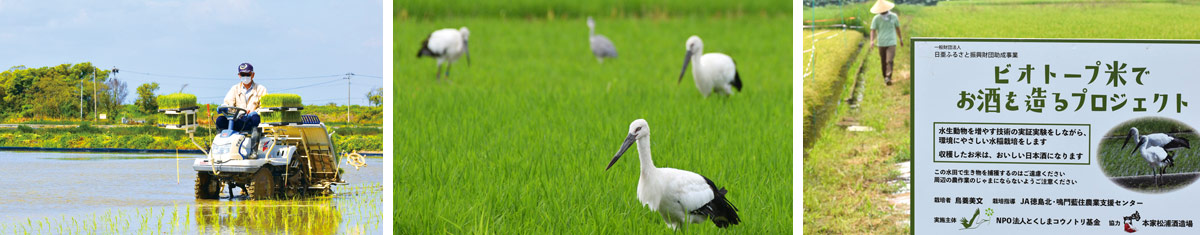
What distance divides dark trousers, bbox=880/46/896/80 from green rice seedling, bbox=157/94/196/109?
3.18 metres

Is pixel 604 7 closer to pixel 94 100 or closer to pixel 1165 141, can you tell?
pixel 94 100

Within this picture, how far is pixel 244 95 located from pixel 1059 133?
11.6ft

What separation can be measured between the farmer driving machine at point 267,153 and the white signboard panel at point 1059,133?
282 centimetres

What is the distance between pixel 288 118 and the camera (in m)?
4.28

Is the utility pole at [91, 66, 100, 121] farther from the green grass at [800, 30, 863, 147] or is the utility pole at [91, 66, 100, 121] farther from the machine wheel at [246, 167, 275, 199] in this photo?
the green grass at [800, 30, 863, 147]

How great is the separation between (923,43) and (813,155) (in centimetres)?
69

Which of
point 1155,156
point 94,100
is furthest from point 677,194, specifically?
point 94,100

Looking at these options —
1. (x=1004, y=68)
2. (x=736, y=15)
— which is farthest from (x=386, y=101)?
(x=736, y=15)

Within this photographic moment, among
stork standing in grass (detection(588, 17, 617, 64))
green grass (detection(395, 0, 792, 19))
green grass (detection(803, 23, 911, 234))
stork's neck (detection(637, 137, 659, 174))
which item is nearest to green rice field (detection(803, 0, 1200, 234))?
green grass (detection(803, 23, 911, 234))

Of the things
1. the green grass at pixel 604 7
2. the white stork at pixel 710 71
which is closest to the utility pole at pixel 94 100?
Result: the white stork at pixel 710 71

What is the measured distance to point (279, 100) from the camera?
4168mm

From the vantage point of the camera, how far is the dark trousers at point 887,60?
3.87 m

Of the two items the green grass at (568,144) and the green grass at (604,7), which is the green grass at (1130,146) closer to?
the green grass at (568,144)

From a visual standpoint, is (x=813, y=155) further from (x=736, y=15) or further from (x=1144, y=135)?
(x=736, y=15)
